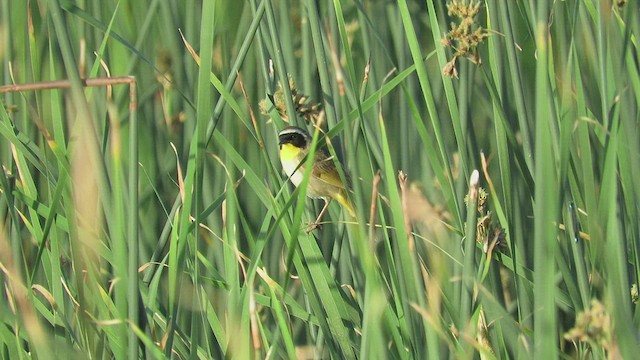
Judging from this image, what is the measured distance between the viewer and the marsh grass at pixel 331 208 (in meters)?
1.49

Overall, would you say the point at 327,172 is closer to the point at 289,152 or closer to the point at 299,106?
the point at 289,152

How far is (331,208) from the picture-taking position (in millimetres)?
2332

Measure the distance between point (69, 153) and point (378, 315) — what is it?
87 centimetres

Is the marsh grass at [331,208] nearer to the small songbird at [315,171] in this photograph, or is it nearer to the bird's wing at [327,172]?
the small songbird at [315,171]

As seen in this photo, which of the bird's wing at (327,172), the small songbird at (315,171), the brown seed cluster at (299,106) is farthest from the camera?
the bird's wing at (327,172)

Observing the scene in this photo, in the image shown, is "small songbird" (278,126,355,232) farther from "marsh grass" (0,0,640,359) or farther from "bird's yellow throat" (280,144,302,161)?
"marsh grass" (0,0,640,359)

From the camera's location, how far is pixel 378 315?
1.50 m

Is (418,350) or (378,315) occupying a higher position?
(378,315)

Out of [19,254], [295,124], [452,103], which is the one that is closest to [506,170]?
[452,103]

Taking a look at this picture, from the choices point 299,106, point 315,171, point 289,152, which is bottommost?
point 315,171

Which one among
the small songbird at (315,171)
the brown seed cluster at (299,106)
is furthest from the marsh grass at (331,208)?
the small songbird at (315,171)

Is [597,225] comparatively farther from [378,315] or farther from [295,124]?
[295,124]

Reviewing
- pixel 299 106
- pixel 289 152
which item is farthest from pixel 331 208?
pixel 289 152

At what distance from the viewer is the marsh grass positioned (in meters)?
1.49
